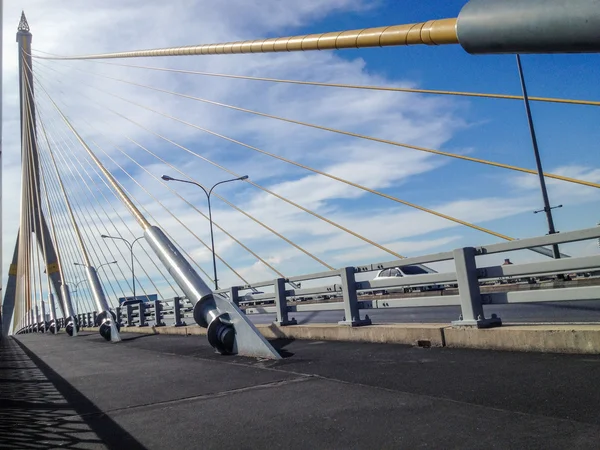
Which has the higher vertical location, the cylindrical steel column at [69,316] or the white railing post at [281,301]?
the cylindrical steel column at [69,316]

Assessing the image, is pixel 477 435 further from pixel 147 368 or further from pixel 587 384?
pixel 147 368

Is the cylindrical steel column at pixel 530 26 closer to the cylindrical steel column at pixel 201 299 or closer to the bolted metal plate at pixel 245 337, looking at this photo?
the bolted metal plate at pixel 245 337

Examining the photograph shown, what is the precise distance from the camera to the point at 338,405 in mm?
4969

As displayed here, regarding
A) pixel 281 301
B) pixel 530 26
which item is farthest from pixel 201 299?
pixel 530 26

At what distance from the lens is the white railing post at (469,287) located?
7.03m

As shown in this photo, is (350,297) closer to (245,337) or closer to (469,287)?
(245,337)

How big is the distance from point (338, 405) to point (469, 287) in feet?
9.05

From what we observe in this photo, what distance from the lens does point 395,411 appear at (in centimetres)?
455

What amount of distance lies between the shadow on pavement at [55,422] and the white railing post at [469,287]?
419 centimetres

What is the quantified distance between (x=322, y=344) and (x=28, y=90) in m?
33.2

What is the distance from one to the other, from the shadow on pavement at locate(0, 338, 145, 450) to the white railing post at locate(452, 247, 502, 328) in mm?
4186

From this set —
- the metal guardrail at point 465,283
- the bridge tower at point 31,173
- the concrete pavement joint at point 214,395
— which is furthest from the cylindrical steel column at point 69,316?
the concrete pavement joint at point 214,395

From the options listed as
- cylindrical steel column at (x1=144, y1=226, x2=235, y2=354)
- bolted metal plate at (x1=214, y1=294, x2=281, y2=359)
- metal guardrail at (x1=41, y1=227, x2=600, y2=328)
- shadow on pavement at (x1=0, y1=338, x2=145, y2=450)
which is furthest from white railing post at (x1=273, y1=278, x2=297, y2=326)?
shadow on pavement at (x1=0, y1=338, x2=145, y2=450)

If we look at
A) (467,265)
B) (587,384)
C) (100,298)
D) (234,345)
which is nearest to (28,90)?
(100,298)
